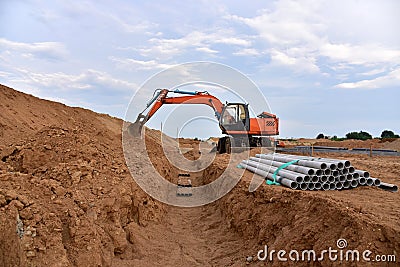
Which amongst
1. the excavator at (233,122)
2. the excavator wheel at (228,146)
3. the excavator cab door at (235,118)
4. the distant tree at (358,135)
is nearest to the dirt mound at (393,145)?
the excavator at (233,122)

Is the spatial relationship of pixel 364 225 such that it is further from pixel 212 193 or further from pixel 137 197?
pixel 212 193

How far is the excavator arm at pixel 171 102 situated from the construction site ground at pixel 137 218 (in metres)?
5.34

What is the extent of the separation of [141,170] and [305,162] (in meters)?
4.41

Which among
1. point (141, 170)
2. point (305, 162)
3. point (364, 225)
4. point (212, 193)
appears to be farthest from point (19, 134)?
point (364, 225)

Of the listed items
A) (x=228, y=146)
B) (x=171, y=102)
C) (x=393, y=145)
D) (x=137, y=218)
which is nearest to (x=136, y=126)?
(x=171, y=102)

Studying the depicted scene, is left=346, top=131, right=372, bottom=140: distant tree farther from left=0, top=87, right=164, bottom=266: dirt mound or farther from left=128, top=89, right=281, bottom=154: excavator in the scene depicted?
left=0, top=87, right=164, bottom=266: dirt mound

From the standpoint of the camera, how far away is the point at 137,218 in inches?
305

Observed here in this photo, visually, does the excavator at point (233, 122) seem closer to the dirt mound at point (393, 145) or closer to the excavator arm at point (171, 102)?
the excavator arm at point (171, 102)

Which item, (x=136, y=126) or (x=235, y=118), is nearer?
(x=136, y=126)

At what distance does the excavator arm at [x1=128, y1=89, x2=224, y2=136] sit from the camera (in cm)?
1527

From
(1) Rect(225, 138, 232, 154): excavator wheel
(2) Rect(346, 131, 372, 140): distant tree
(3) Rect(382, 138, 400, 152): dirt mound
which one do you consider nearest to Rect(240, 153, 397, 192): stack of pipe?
(1) Rect(225, 138, 232, 154): excavator wheel

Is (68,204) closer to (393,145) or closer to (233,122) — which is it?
(233,122)

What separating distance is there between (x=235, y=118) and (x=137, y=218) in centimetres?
1085

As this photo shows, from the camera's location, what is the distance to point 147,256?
6.35 meters
